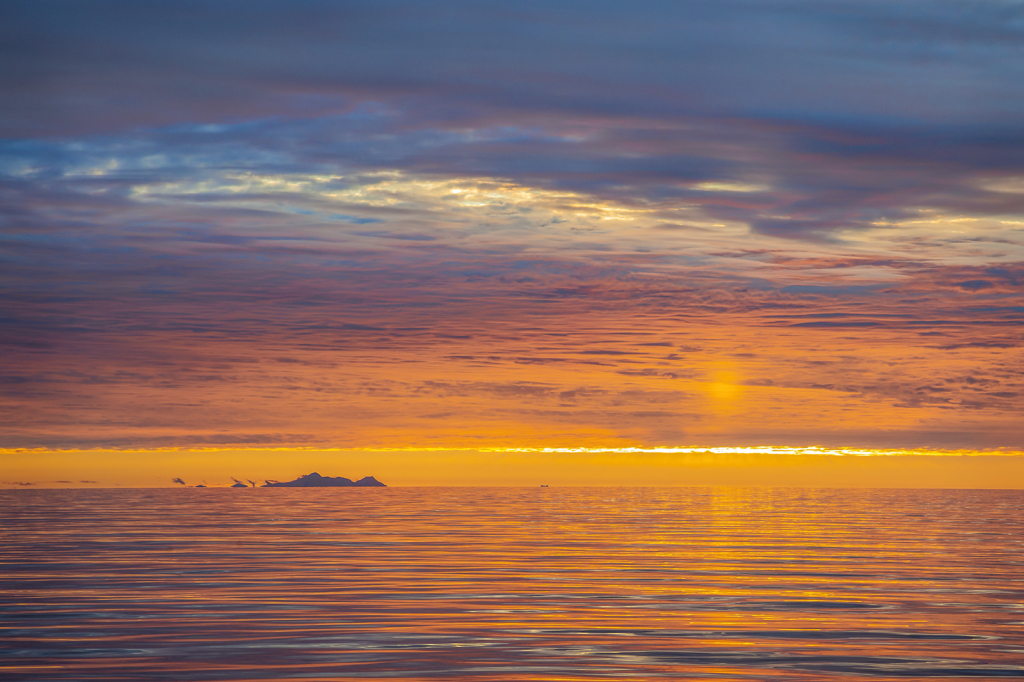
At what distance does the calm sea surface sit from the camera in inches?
678

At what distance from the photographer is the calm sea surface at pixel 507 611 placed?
17.2m

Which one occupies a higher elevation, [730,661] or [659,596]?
[659,596]

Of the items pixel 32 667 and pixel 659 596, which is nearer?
pixel 32 667

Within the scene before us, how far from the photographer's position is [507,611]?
75.9 ft

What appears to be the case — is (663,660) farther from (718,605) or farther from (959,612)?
(959,612)

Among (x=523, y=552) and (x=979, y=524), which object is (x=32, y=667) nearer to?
(x=523, y=552)

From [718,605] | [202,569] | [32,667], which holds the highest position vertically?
[202,569]

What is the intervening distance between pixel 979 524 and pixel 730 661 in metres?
60.3

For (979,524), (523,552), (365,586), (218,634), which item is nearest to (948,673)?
(218,634)

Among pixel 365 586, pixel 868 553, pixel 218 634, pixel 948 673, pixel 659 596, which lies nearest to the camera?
pixel 948 673

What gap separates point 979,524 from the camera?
2704 inches

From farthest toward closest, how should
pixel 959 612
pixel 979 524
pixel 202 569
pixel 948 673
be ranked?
1. pixel 979 524
2. pixel 202 569
3. pixel 959 612
4. pixel 948 673

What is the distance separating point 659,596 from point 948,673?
1004cm

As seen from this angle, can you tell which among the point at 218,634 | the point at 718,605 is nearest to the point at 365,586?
the point at 218,634
